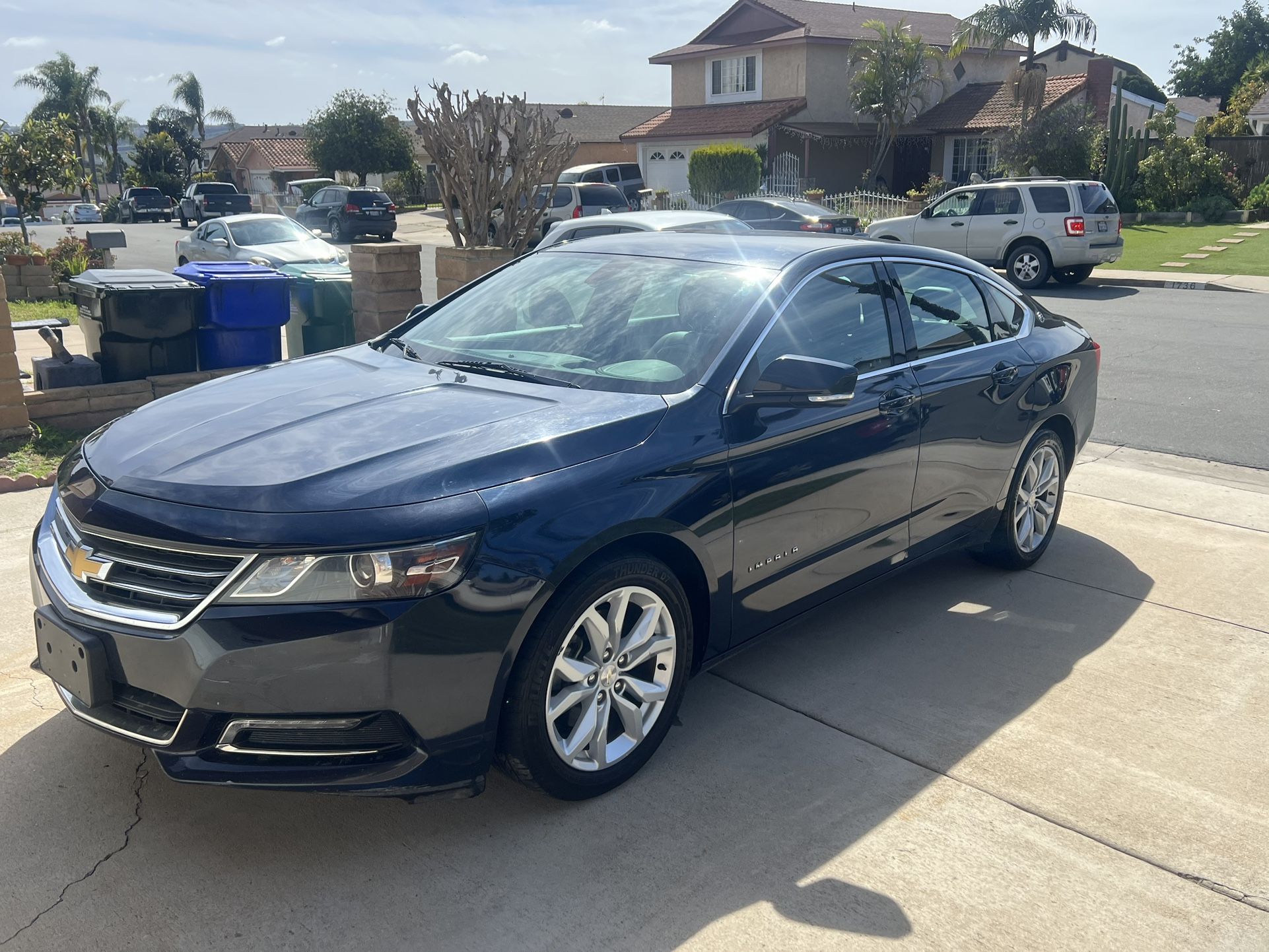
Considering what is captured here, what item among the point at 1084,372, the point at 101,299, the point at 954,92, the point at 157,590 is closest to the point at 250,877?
the point at 157,590

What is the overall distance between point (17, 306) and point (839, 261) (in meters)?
14.1

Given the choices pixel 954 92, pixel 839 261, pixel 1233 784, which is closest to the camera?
pixel 1233 784

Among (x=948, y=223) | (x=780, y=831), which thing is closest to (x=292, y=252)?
(x=948, y=223)

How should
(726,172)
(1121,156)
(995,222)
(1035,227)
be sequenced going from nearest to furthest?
(1035,227)
(995,222)
(1121,156)
(726,172)

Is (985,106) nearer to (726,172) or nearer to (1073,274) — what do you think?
(726,172)

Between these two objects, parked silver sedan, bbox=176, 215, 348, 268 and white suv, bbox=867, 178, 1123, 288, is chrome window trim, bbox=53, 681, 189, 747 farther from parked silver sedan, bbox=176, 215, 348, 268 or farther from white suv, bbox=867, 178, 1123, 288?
white suv, bbox=867, 178, 1123, 288

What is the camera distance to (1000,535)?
5.35 metres

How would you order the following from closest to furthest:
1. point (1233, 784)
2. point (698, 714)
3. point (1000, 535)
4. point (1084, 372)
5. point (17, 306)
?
point (1233, 784)
point (698, 714)
point (1000, 535)
point (1084, 372)
point (17, 306)

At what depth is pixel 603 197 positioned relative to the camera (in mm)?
27016

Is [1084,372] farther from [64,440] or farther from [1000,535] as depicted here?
[64,440]

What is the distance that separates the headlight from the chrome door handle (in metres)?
3.08

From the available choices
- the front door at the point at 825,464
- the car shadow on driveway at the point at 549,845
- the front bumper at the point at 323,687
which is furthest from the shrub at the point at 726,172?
the front bumper at the point at 323,687

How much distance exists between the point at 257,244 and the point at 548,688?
16.1 m

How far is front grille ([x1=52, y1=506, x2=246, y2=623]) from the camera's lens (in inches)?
112
